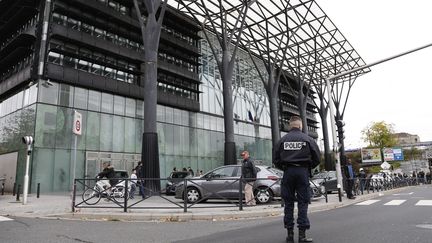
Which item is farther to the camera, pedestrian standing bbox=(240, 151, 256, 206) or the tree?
the tree

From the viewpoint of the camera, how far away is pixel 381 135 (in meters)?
66.8

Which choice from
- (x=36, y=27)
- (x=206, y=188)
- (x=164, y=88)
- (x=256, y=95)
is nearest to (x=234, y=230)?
(x=206, y=188)

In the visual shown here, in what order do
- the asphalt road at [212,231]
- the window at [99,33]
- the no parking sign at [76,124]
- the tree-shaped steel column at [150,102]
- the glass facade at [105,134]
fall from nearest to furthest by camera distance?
the asphalt road at [212,231] < the no parking sign at [76,124] < the tree-shaped steel column at [150,102] < the glass facade at [105,134] < the window at [99,33]

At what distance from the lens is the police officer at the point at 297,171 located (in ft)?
17.3

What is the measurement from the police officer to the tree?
6810 centimetres

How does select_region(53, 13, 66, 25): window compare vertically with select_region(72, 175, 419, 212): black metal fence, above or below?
above

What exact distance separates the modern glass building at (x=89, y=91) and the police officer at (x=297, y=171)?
22.4m

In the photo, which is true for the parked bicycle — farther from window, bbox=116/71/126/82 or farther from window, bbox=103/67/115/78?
window, bbox=116/71/126/82

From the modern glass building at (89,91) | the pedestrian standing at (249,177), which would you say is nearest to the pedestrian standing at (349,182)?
the pedestrian standing at (249,177)

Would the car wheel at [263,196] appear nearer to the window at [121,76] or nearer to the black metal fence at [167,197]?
the black metal fence at [167,197]

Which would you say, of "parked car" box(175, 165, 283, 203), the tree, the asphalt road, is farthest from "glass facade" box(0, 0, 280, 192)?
the tree

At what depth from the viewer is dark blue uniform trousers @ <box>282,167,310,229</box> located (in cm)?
526

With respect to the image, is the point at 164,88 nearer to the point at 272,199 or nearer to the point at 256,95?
the point at 256,95

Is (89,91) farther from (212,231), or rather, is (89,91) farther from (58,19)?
(212,231)
